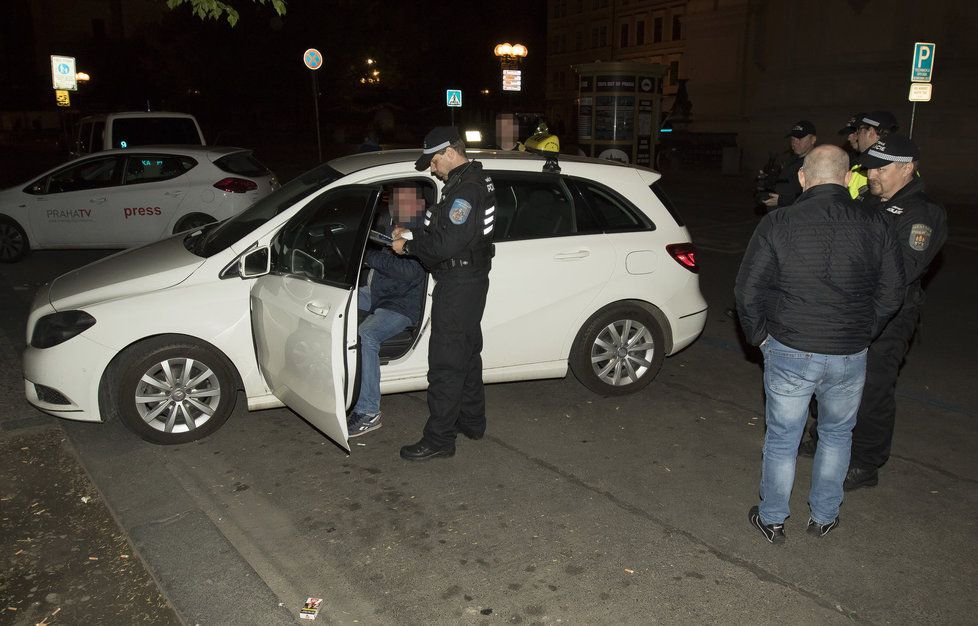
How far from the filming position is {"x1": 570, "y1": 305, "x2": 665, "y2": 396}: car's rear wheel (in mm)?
5387

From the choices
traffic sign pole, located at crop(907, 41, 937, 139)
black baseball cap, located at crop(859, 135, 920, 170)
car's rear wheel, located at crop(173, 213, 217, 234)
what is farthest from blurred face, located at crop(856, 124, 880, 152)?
car's rear wheel, located at crop(173, 213, 217, 234)

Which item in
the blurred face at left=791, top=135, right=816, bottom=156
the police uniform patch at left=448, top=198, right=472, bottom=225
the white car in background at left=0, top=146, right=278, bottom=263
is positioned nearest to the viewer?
the police uniform patch at left=448, top=198, right=472, bottom=225

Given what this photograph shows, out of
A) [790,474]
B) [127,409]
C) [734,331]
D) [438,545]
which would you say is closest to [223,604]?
[438,545]

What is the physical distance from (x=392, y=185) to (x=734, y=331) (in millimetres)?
4090

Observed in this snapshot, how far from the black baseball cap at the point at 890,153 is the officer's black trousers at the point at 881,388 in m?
0.77

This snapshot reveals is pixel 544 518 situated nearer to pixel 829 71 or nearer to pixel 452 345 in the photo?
pixel 452 345

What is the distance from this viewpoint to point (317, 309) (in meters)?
4.00

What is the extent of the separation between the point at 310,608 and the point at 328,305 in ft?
4.86

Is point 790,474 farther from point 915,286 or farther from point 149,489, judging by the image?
point 149,489

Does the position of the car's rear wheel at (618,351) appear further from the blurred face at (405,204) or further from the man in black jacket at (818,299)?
the man in black jacket at (818,299)

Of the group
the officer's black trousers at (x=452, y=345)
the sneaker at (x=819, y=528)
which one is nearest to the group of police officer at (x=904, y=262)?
the sneaker at (x=819, y=528)

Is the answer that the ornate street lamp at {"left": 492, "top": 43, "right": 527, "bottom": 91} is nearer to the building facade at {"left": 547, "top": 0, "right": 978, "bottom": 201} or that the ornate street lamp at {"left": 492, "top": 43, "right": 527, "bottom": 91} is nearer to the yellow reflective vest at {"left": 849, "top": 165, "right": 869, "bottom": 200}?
the building facade at {"left": 547, "top": 0, "right": 978, "bottom": 201}

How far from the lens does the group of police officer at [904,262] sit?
3.84 m

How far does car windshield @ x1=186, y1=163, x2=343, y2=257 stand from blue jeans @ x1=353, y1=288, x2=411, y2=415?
36.1 inches
